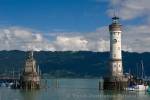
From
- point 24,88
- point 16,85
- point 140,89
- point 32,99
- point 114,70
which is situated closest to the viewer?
point 32,99

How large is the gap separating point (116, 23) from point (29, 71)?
30711 millimetres

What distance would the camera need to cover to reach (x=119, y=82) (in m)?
123

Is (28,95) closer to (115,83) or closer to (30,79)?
(115,83)

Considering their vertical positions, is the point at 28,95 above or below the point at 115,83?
below

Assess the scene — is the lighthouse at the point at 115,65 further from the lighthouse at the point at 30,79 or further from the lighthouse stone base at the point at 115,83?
the lighthouse at the point at 30,79

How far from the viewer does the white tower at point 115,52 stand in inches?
4838

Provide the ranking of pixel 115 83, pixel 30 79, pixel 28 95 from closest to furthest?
pixel 28 95, pixel 115 83, pixel 30 79

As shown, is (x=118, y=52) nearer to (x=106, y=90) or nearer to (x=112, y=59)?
(x=112, y=59)

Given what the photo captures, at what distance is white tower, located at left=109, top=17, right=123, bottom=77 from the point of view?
403ft

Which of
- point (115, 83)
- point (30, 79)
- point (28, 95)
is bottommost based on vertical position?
point (28, 95)

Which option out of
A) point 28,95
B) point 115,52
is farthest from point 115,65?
point 28,95

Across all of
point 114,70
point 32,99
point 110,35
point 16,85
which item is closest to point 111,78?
point 114,70

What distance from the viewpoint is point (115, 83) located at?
12256 cm

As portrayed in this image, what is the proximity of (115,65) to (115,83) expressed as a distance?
4285 millimetres
